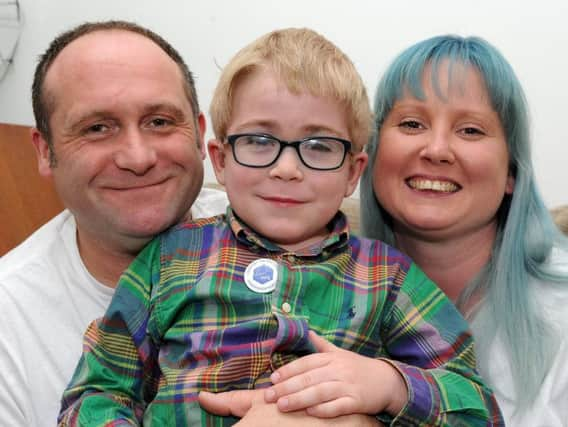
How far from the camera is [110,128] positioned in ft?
4.60

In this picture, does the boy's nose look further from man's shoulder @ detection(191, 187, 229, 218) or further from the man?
man's shoulder @ detection(191, 187, 229, 218)

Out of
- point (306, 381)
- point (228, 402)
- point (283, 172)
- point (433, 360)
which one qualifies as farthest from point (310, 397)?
point (283, 172)

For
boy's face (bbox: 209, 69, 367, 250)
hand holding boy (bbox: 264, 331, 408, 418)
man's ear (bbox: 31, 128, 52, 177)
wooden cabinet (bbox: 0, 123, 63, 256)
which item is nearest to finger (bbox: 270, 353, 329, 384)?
hand holding boy (bbox: 264, 331, 408, 418)

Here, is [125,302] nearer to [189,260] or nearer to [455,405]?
[189,260]

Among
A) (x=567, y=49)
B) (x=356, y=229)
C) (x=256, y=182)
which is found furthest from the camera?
(x=567, y=49)

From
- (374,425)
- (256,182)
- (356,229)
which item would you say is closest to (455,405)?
(374,425)

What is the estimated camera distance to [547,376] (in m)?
1.33

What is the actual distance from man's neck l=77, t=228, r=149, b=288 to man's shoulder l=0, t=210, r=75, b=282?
0.10m

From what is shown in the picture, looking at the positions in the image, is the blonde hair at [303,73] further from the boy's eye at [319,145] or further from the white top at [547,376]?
the white top at [547,376]

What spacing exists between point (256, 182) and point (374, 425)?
1.64 feet

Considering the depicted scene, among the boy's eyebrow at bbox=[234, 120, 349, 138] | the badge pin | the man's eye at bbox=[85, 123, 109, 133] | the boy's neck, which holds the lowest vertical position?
the badge pin

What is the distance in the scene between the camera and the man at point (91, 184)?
1359mm

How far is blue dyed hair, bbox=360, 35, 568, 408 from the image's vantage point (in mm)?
1362

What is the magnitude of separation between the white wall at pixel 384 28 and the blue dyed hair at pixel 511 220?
0.90m
